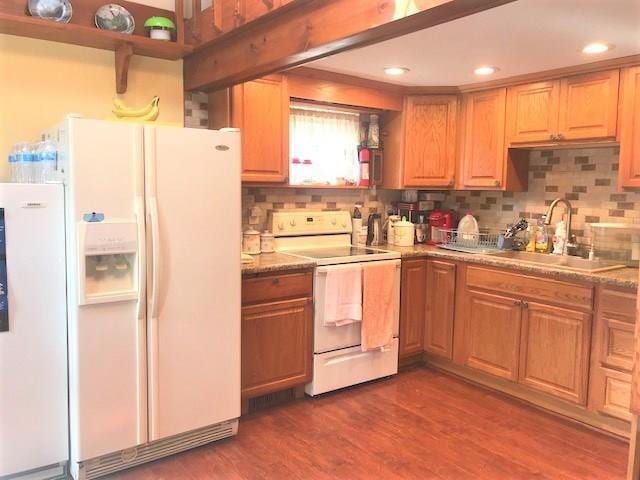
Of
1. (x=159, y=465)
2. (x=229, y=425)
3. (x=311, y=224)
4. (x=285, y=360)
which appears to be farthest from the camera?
(x=311, y=224)

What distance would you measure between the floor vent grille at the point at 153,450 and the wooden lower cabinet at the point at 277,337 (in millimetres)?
288

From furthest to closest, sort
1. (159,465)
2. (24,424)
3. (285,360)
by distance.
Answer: (285,360), (159,465), (24,424)

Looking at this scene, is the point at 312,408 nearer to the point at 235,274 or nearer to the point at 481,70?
the point at 235,274

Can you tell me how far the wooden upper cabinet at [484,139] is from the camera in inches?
145

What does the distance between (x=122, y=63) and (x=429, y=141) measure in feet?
7.31

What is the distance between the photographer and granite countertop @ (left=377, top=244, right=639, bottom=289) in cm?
277

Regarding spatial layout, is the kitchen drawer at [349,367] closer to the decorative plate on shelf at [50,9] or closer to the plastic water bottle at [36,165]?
the plastic water bottle at [36,165]

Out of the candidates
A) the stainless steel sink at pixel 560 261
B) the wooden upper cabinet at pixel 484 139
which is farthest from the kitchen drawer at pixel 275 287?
the wooden upper cabinet at pixel 484 139

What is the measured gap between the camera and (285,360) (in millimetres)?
3107

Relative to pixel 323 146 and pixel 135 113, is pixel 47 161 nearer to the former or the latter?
pixel 135 113

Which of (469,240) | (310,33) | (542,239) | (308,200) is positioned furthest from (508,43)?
(308,200)

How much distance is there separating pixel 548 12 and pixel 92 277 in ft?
7.56

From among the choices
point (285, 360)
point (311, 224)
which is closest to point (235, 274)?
point (285, 360)

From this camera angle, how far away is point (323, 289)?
10.5 ft
